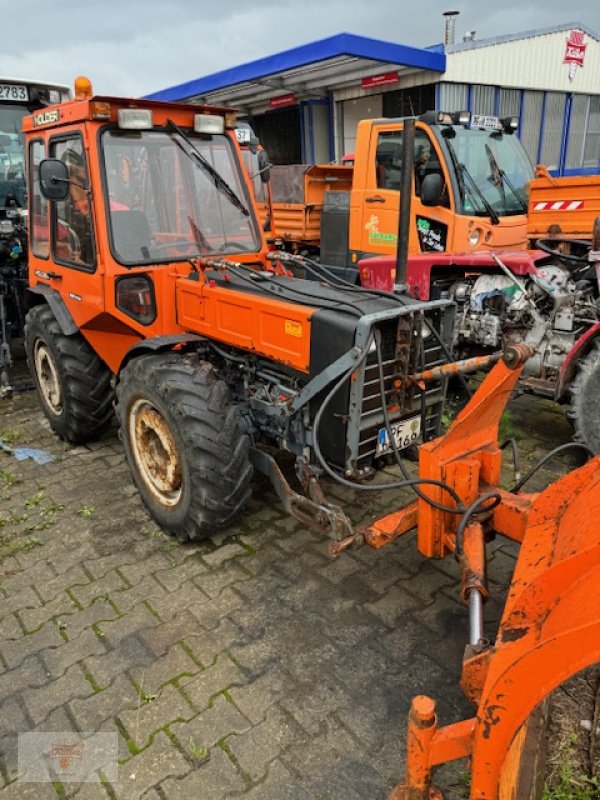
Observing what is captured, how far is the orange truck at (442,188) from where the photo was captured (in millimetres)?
6148

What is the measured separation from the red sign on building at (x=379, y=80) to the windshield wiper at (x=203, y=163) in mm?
10486

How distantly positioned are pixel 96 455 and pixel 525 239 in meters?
4.87

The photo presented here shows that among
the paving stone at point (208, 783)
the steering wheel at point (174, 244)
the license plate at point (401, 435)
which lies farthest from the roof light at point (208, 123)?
the paving stone at point (208, 783)

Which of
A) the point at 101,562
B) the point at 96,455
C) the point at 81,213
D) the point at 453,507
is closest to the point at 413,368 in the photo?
the point at 453,507

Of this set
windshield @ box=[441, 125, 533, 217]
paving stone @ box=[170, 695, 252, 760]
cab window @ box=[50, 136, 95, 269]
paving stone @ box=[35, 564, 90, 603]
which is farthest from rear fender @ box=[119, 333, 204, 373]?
windshield @ box=[441, 125, 533, 217]

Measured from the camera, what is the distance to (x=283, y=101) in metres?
15.4

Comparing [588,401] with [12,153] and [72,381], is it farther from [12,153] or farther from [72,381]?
[12,153]

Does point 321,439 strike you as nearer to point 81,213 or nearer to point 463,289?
point 81,213

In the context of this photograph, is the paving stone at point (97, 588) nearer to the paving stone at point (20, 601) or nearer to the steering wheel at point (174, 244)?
the paving stone at point (20, 601)

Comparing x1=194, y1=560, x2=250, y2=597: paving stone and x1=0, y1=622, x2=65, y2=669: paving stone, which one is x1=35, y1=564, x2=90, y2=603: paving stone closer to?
x1=0, y1=622, x2=65, y2=669: paving stone

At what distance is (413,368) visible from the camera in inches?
118

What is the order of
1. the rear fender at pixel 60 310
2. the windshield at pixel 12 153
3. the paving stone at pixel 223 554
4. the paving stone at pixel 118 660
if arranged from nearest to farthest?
the paving stone at pixel 118 660 < the paving stone at pixel 223 554 < the rear fender at pixel 60 310 < the windshield at pixel 12 153

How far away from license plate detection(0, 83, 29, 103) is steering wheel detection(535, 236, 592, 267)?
18.5 feet

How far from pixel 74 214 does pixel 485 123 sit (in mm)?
4720
